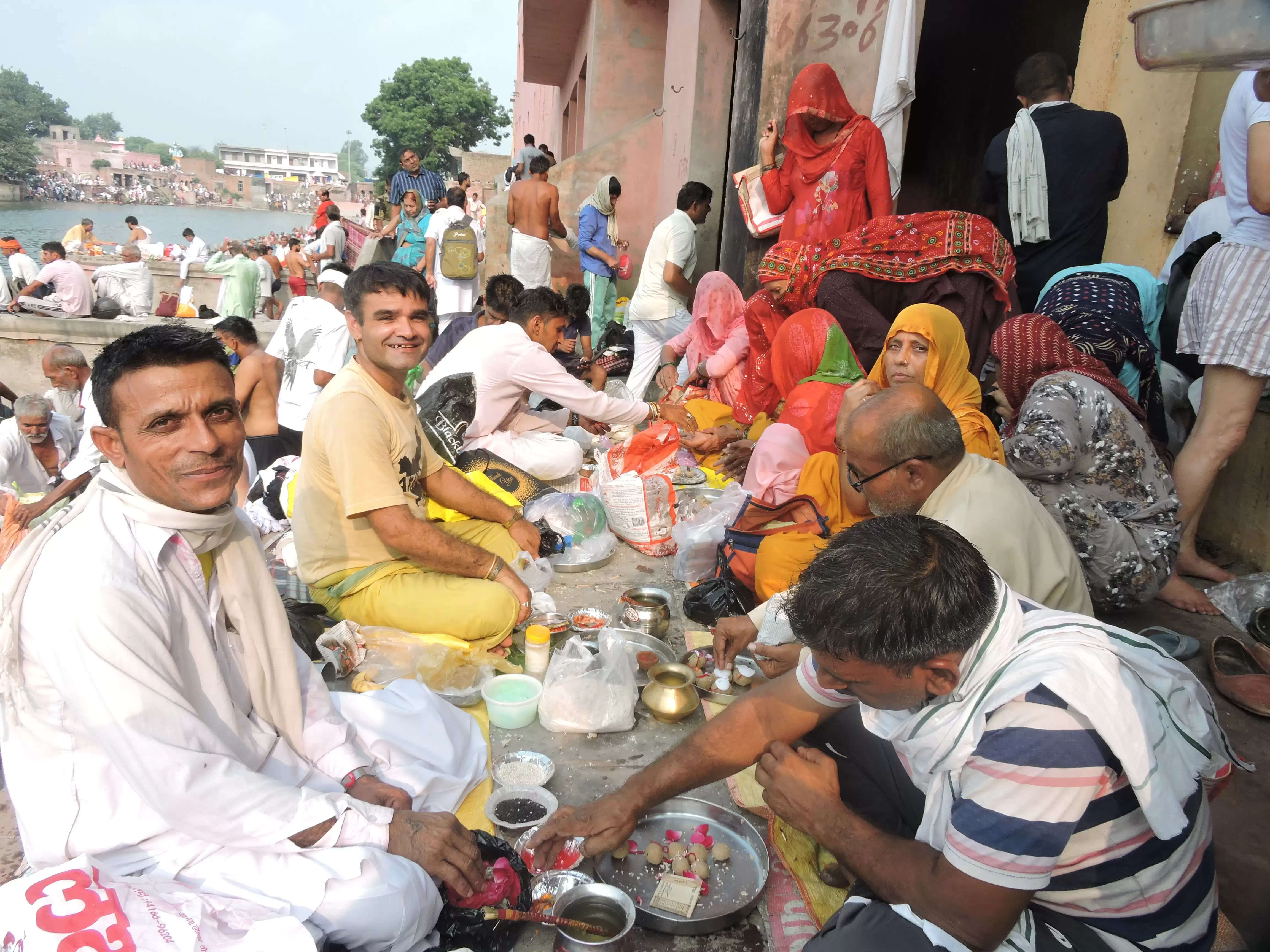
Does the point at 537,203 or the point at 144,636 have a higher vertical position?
the point at 537,203

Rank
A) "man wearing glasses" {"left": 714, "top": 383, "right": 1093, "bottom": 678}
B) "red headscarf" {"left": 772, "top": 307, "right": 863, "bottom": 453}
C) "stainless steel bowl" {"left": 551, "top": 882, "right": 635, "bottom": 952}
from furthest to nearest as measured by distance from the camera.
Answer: "red headscarf" {"left": 772, "top": 307, "right": 863, "bottom": 453}
"man wearing glasses" {"left": 714, "top": 383, "right": 1093, "bottom": 678}
"stainless steel bowl" {"left": 551, "top": 882, "right": 635, "bottom": 952}

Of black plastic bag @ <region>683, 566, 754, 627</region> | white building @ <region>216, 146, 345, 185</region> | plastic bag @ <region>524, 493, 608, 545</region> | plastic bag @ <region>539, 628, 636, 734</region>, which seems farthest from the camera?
white building @ <region>216, 146, 345, 185</region>

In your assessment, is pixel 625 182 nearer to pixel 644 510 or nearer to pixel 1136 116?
pixel 1136 116

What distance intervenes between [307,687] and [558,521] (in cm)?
227

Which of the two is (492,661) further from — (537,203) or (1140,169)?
(537,203)

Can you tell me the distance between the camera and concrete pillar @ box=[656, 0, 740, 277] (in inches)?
316

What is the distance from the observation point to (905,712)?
5.82ft

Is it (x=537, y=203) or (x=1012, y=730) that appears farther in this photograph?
(x=537, y=203)

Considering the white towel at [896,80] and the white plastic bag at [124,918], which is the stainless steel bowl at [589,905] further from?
the white towel at [896,80]

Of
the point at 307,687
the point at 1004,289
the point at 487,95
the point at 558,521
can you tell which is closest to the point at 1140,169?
the point at 1004,289

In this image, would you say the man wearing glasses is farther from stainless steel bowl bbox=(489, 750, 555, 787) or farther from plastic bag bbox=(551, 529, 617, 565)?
plastic bag bbox=(551, 529, 617, 565)

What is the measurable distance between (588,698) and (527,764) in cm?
33

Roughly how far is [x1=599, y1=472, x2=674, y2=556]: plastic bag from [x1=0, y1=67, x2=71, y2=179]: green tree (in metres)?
82.3

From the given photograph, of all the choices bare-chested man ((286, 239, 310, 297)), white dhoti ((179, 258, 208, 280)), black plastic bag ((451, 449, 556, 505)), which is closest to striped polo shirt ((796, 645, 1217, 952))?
black plastic bag ((451, 449, 556, 505))
